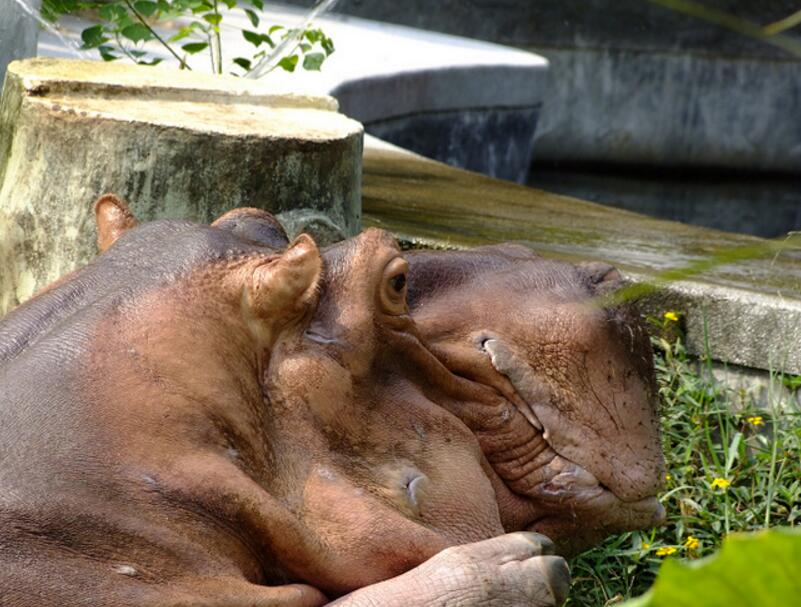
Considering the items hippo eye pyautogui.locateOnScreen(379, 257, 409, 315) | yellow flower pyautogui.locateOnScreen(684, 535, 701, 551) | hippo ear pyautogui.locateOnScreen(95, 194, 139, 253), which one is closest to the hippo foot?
hippo eye pyautogui.locateOnScreen(379, 257, 409, 315)

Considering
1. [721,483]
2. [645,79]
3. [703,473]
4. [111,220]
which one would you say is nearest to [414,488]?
[111,220]

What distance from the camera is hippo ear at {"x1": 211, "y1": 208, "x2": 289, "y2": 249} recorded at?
225 cm

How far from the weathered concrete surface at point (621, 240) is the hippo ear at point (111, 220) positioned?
1.08m

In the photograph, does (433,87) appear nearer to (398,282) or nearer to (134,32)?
(134,32)

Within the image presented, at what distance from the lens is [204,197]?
133 inches

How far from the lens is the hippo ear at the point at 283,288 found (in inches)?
80.0

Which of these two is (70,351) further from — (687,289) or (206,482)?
(687,289)

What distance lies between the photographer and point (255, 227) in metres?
2.28

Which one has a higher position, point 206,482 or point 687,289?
point 206,482

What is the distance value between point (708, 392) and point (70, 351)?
2160mm

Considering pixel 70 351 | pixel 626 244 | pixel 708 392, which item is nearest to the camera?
pixel 70 351

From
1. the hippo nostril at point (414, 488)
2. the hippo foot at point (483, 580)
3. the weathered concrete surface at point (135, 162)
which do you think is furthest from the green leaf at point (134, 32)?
the hippo foot at point (483, 580)

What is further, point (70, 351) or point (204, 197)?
point (204, 197)

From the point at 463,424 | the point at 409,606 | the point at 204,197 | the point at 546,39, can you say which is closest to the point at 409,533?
the point at 409,606
